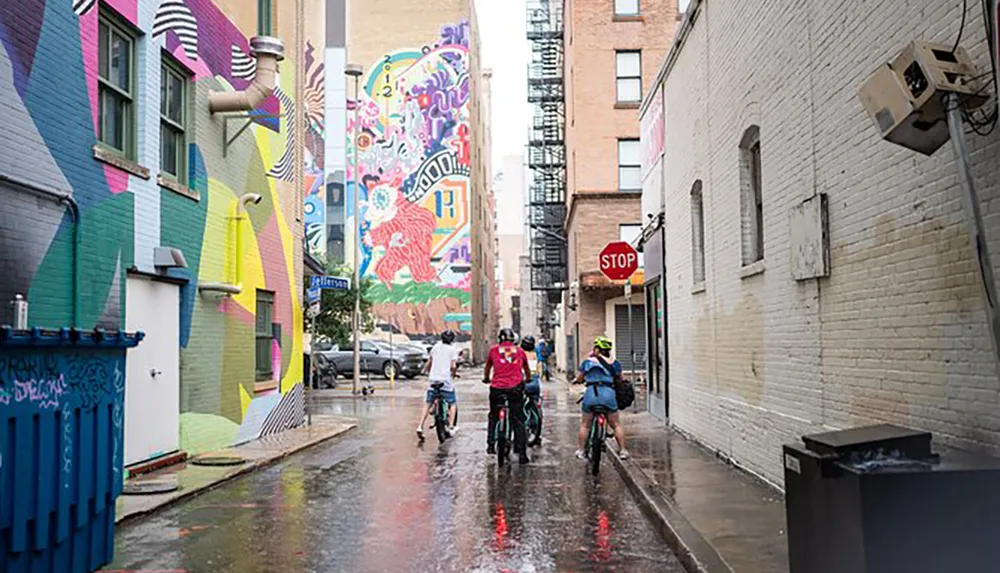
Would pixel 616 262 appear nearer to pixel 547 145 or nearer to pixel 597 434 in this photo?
pixel 597 434

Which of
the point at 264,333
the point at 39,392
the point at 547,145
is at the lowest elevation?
the point at 39,392

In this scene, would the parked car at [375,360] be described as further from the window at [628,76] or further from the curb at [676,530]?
the curb at [676,530]

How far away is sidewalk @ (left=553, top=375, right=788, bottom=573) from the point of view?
6777mm

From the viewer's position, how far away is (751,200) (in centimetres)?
1127

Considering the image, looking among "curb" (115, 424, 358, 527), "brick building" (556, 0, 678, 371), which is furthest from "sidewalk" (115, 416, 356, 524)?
"brick building" (556, 0, 678, 371)

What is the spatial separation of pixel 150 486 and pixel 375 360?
94.9 feet

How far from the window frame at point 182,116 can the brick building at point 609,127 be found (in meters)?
23.3

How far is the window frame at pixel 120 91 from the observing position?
424 inches

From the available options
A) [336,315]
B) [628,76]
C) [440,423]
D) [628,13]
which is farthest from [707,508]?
[628,13]

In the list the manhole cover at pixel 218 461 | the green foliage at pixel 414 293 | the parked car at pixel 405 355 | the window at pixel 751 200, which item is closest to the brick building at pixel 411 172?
the green foliage at pixel 414 293

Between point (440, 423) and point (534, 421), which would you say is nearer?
point (534, 421)

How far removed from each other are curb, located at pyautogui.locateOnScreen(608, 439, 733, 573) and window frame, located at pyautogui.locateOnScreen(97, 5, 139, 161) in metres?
7.12

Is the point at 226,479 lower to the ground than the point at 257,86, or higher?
lower

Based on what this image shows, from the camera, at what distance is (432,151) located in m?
57.4
